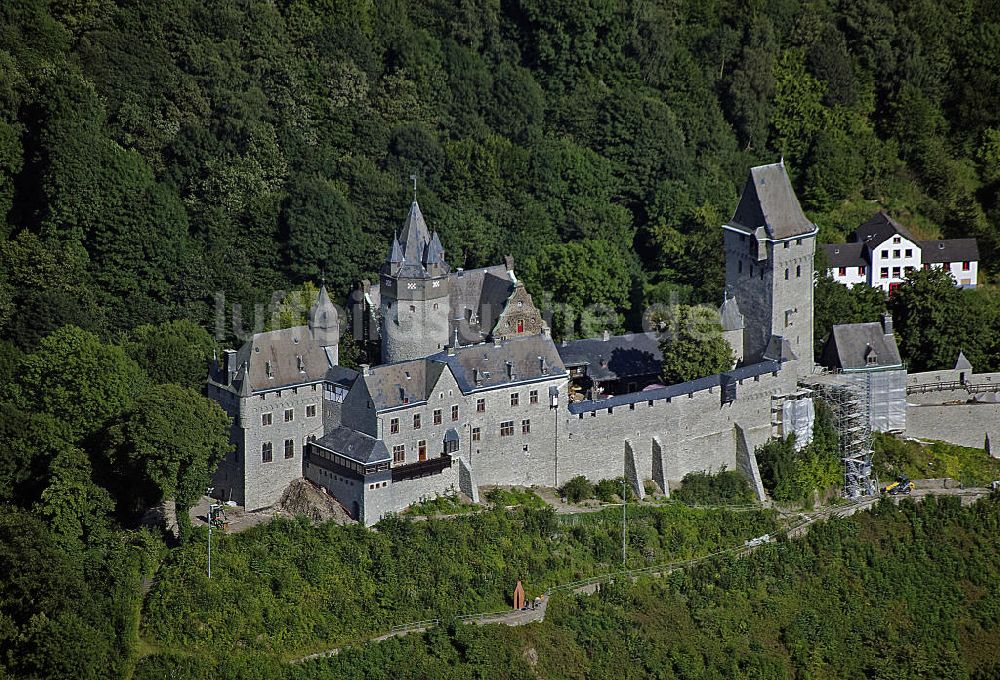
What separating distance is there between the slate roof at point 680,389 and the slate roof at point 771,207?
577cm

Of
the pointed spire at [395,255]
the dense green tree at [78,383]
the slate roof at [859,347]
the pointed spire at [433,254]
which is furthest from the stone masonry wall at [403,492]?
the slate roof at [859,347]

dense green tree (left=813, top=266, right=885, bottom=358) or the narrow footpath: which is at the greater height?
dense green tree (left=813, top=266, right=885, bottom=358)

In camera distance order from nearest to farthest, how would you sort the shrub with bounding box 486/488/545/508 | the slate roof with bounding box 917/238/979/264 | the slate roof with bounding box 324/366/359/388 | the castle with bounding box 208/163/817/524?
the castle with bounding box 208/163/817/524
the slate roof with bounding box 324/366/359/388
the shrub with bounding box 486/488/545/508
the slate roof with bounding box 917/238/979/264

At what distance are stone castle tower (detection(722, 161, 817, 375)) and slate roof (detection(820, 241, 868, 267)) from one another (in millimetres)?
10810

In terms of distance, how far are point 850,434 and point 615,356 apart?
415 inches

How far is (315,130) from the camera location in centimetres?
9550

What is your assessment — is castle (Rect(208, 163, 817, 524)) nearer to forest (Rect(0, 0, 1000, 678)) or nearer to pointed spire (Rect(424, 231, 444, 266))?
pointed spire (Rect(424, 231, 444, 266))

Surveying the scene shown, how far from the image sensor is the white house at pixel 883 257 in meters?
93.4

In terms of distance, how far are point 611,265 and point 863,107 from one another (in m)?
25.4

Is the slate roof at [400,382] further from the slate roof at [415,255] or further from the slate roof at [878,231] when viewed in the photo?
the slate roof at [878,231]

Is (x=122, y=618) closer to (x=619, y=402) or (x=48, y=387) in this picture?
(x=48, y=387)

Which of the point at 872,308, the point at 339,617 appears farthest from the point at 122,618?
the point at 872,308

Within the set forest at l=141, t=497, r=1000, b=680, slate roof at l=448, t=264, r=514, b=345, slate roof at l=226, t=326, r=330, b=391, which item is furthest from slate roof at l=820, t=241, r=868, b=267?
slate roof at l=226, t=326, r=330, b=391

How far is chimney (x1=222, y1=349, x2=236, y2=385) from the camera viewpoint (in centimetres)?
7300
